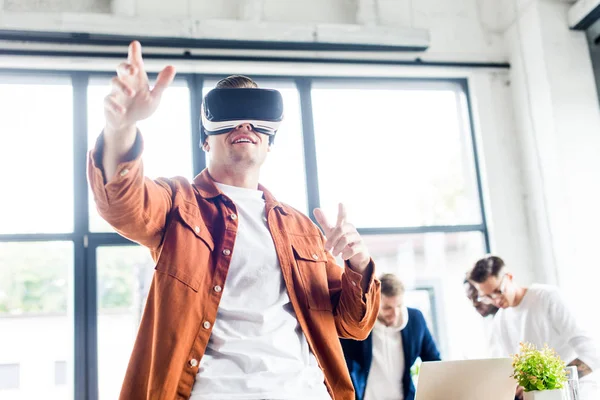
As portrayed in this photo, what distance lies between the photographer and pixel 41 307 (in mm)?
4012

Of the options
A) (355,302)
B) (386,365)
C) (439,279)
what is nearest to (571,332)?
(386,365)

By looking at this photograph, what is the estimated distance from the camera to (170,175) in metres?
4.37

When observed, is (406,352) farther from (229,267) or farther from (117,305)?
(229,267)

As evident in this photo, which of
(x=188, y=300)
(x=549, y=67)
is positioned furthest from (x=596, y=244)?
(x=188, y=300)

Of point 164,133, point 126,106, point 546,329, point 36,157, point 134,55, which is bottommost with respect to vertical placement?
point 546,329

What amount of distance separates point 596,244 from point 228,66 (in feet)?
8.75

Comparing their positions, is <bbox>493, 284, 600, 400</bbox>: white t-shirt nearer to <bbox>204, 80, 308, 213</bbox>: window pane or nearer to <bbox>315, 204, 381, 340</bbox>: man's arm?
<bbox>204, 80, 308, 213</bbox>: window pane

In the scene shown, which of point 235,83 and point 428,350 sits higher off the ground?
point 235,83

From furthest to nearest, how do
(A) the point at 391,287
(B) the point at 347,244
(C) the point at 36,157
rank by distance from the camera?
(C) the point at 36,157 < (A) the point at 391,287 < (B) the point at 347,244

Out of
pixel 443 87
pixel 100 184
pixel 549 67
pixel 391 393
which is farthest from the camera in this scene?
pixel 443 87

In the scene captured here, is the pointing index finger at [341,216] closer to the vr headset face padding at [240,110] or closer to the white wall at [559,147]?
the vr headset face padding at [240,110]

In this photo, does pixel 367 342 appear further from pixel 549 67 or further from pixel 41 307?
pixel 549 67

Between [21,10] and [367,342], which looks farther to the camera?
[21,10]

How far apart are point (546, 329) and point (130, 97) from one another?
3.01 metres
